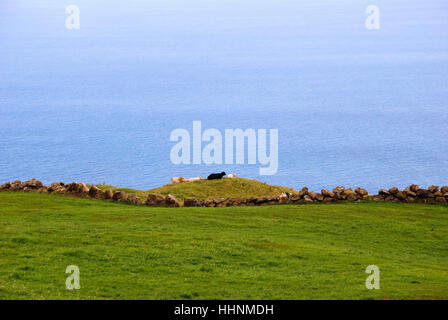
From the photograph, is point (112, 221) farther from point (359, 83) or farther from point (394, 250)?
point (359, 83)

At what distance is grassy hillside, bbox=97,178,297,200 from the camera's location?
74.4ft

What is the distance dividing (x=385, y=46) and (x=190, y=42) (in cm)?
3028
